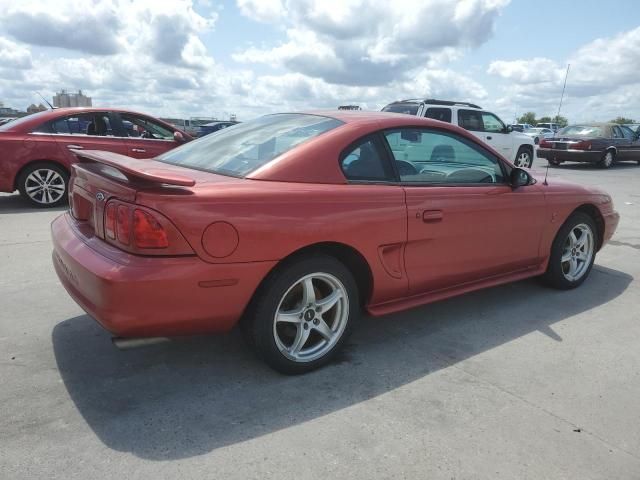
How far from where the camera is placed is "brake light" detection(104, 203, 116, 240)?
2.63m

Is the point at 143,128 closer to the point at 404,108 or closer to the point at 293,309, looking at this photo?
the point at 404,108

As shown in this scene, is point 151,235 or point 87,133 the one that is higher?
point 87,133

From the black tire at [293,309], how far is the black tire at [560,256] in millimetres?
2207

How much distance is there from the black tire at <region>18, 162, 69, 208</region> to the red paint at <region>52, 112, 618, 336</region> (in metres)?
4.85

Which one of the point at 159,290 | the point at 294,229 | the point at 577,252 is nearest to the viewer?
the point at 159,290

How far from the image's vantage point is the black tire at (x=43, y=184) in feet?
24.5

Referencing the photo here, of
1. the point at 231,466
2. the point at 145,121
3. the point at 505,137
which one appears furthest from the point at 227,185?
the point at 505,137

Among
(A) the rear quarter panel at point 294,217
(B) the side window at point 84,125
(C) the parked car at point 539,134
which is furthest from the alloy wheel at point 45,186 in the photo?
(C) the parked car at point 539,134

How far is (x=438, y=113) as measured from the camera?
38.6 ft

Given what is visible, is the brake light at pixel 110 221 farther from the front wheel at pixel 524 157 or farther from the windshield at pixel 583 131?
the windshield at pixel 583 131

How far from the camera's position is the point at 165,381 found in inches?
114

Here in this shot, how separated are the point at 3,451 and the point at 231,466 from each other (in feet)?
3.17

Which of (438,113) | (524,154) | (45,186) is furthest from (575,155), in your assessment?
(45,186)

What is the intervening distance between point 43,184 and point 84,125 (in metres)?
1.07
